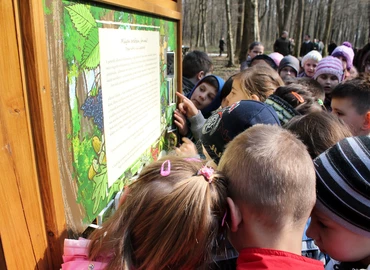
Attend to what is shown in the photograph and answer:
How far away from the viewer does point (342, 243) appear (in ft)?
4.02

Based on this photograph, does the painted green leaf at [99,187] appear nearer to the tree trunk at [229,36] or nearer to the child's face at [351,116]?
the child's face at [351,116]

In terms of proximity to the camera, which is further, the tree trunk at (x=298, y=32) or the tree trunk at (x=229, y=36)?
the tree trunk at (x=298, y=32)

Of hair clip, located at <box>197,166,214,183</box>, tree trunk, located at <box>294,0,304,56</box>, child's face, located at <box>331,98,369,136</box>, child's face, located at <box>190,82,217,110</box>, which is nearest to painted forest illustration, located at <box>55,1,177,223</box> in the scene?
hair clip, located at <box>197,166,214,183</box>

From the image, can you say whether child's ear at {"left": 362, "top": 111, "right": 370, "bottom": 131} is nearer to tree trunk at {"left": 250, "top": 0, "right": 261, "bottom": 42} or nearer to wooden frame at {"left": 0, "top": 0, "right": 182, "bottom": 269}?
wooden frame at {"left": 0, "top": 0, "right": 182, "bottom": 269}

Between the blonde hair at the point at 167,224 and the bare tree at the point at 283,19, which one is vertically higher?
the bare tree at the point at 283,19

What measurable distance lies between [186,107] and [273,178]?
4.88 ft

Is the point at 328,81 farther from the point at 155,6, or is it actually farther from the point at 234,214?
the point at 234,214

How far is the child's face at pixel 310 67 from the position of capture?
5695 millimetres

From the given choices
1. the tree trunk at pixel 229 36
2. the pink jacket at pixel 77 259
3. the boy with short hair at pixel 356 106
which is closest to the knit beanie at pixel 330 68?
the boy with short hair at pixel 356 106

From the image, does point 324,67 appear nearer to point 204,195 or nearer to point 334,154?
point 334,154

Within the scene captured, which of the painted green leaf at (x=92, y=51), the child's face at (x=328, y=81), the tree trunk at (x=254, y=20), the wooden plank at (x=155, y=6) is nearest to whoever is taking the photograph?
the painted green leaf at (x=92, y=51)

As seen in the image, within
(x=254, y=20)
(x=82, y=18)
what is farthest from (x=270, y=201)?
(x=254, y=20)

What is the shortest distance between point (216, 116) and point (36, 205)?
0.99 meters

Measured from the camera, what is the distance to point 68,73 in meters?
1.05
